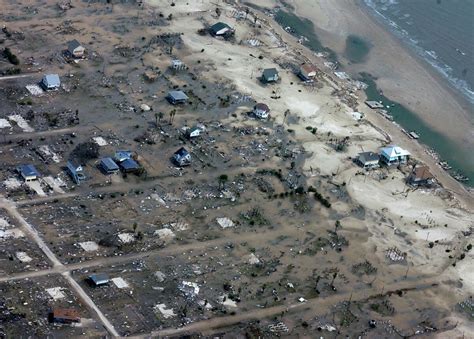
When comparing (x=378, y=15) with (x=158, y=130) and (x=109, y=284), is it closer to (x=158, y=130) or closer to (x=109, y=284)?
(x=158, y=130)

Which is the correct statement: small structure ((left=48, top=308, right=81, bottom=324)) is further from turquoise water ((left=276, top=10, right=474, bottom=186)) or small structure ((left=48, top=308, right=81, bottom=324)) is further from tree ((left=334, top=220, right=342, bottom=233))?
turquoise water ((left=276, top=10, right=474, bottom=186))

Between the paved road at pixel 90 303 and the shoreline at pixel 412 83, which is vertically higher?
the shoreline at pixel 412 83

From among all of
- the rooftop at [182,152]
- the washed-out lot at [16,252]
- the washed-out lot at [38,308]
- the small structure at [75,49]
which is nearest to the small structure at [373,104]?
the rooftop at [182,152]

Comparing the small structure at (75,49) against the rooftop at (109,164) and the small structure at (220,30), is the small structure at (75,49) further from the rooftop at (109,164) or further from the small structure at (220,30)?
the rooftop at (109,164)

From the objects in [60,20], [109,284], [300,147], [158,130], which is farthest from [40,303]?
[60,20]

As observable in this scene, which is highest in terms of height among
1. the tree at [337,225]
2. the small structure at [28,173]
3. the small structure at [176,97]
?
the tree at [337,225]
